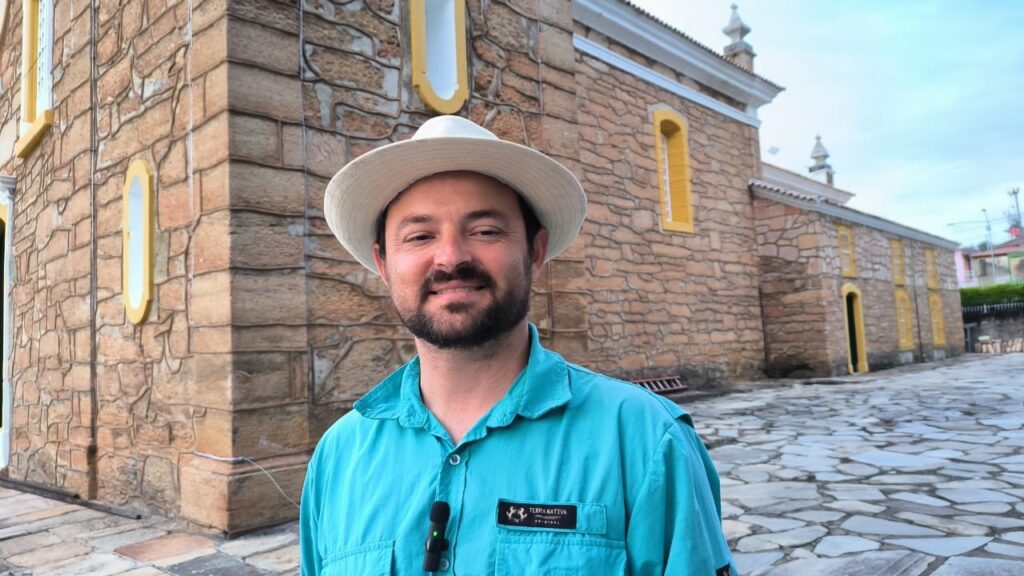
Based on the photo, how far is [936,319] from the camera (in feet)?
57.2

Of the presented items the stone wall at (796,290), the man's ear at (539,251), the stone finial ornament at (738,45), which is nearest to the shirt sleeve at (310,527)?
the man's ear at (539,251)

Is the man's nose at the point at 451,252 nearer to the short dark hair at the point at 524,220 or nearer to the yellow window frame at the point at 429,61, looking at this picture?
the short dark hair at the point at 524,220

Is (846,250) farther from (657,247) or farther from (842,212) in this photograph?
(657,247)

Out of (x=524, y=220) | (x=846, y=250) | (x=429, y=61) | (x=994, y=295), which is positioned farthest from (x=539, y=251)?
(x=994, y=295)

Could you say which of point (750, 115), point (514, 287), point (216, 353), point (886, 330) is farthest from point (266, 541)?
point (886, 330)

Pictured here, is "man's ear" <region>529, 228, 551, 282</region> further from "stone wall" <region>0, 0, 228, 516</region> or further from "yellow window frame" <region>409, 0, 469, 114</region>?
"yellow window frame" <region>409, 0, 469, 114</region>

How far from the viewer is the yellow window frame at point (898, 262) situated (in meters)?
15.3

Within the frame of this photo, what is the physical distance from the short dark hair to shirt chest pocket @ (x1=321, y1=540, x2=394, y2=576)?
2.16 feet

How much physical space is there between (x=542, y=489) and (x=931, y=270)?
19.7m

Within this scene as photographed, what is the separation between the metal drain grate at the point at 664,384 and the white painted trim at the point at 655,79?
4706 mm

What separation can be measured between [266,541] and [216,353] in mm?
1022

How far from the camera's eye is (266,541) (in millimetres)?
3270

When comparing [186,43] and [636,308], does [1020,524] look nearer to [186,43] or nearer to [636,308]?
[186,43]

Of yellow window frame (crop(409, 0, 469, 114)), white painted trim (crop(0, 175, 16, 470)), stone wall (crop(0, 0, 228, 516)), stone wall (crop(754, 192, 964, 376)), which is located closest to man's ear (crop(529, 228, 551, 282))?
stone wall (crop(0, 0, 228, 516))
